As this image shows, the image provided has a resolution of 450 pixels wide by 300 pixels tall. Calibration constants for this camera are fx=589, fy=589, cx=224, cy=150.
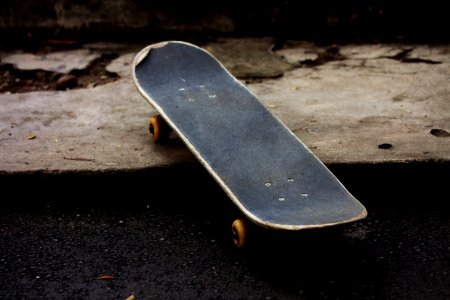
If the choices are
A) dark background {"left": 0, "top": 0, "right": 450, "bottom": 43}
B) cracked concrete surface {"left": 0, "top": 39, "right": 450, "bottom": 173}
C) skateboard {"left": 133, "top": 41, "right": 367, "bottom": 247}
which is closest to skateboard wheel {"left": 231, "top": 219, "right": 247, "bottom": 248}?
skateboard {"left": 133, "top": 41, "right": 367, "bottom": 247}

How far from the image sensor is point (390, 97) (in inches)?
119

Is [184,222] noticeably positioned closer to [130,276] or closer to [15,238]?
[130,276]

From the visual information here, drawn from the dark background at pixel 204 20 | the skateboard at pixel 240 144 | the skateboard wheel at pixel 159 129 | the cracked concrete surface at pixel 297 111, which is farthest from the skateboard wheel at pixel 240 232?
the dark background at pixel 204 20

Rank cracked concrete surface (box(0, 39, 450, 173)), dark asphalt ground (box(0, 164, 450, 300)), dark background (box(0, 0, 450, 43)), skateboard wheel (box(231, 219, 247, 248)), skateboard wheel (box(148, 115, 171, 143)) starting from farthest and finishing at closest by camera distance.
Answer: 1. dark background (box(0, 0, 450, 43))
2. skateboard wheel (box(148, 115, 171, 143))
3. cracked concrete surface (box(0, 39, 450, 173))
4. skateboard wheel (box(231, 219, 247, 248))
5. dark asphalt ground (box(0, 164, 450, 300))

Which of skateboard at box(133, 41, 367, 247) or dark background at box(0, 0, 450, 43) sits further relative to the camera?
dark background at box(0, 0, 450, 43)

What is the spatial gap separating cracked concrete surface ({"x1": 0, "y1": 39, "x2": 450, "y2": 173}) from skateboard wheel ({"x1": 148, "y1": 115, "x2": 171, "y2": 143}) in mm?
42

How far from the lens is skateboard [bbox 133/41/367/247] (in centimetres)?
196

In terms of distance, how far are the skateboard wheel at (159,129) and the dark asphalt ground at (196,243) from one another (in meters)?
0.25

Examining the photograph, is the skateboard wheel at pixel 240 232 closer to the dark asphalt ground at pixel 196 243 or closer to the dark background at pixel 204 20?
the dark asphalt ground at pixel 196 243

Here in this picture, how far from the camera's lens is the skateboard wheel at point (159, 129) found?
2.60 metres

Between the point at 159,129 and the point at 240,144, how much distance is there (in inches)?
18.5

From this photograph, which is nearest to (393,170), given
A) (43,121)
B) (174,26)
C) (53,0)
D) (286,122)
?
(286,122)

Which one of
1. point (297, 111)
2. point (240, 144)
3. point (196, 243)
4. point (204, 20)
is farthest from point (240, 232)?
point (204, 20)

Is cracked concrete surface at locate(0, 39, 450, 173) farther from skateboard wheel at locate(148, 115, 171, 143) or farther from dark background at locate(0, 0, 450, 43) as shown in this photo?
dark background at locate(0, 0, 450, 43)
